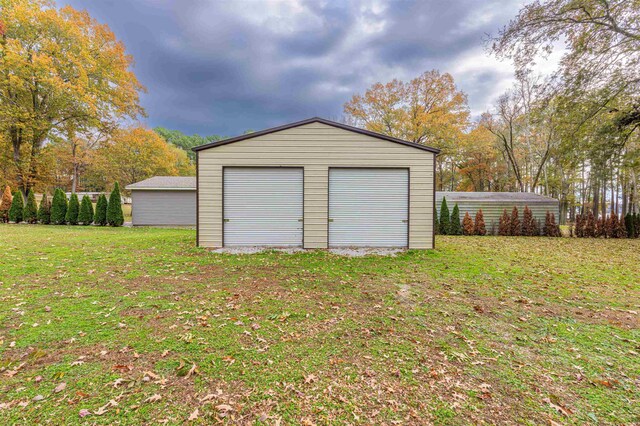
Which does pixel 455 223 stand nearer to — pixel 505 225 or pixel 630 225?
pixel 505 225

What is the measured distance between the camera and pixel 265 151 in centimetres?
776

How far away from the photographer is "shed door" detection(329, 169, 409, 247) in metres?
7.88

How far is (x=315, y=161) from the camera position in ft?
25.6

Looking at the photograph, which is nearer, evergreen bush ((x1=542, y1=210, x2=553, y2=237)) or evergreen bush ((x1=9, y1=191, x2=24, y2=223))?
evergreen bush ((x1=542, y1=210, x2=553, y2=237))

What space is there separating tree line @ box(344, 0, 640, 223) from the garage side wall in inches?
257

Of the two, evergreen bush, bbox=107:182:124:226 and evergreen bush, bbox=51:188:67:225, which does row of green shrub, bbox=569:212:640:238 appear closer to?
evergreen bush, bbox=107:182:124:226

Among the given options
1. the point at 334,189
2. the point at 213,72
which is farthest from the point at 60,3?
the point at 334,189

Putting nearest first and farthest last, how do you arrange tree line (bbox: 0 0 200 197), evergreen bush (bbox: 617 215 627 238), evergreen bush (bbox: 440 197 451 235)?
1. evergreen bush (bbox: 617 215 627 238)
2. evergreen bush (bbox: 440 197 451 235)
3. tree line (bbox: 0 0 200 197)

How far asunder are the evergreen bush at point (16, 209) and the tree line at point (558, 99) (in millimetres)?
21492

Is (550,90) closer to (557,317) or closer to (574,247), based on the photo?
(574,247)

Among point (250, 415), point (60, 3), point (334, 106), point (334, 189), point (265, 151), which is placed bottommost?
point (250, 415)

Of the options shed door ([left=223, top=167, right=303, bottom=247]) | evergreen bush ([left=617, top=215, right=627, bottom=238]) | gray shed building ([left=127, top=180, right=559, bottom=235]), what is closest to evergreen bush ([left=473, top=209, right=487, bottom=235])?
gray shed building ([left=127, top=180, right=559, bottom=235])

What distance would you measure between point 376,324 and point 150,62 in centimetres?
2261

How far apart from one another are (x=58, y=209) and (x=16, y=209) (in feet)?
8.53
